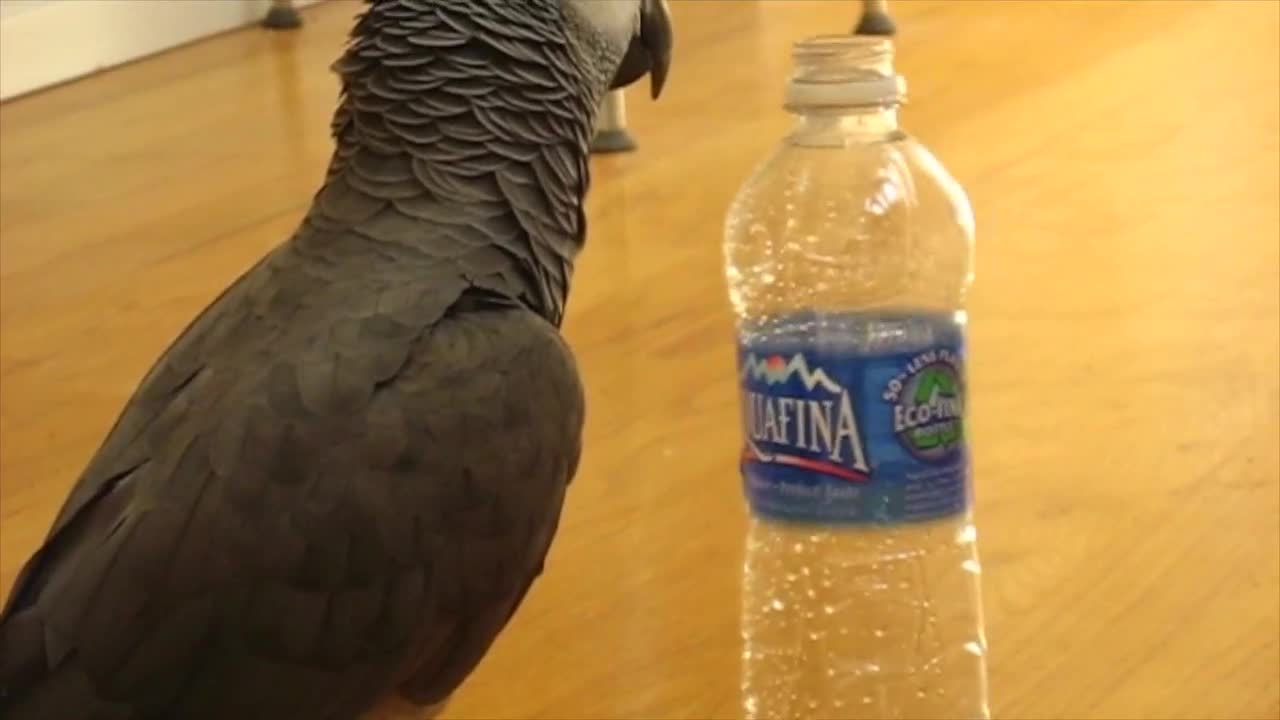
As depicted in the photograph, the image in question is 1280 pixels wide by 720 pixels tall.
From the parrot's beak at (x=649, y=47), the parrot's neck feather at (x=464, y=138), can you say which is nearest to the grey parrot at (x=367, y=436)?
the parrot's neck feather at (x=464, y=138)

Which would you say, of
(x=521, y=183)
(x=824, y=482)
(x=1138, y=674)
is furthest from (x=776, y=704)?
(x=521, y=183)

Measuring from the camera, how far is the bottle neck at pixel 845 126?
1.71 meters

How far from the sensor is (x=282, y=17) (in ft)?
12.4

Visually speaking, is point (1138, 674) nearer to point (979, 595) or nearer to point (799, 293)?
point (979, 595)

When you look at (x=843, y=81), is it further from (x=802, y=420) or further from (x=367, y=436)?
(x=367, y=436)

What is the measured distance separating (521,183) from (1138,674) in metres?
0.63

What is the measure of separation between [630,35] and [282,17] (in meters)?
2.50

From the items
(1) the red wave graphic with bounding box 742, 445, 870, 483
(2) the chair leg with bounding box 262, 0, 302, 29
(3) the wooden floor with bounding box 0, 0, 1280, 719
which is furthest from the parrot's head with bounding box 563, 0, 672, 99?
(2) the chair leg with bounding box 262, 0, 302, 29

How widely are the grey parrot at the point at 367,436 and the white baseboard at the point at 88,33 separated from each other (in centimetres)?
226

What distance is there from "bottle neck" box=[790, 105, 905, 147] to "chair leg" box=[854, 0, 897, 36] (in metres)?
1.57

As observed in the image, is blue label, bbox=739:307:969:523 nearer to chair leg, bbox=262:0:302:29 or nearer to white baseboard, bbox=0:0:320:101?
white baseboard, bbox=0:0:320:101

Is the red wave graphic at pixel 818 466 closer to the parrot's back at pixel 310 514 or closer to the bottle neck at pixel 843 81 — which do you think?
the parrot's back at pixel 310 514

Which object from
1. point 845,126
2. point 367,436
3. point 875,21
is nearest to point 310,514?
point 367,436

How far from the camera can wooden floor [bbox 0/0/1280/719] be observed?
5.39ft
